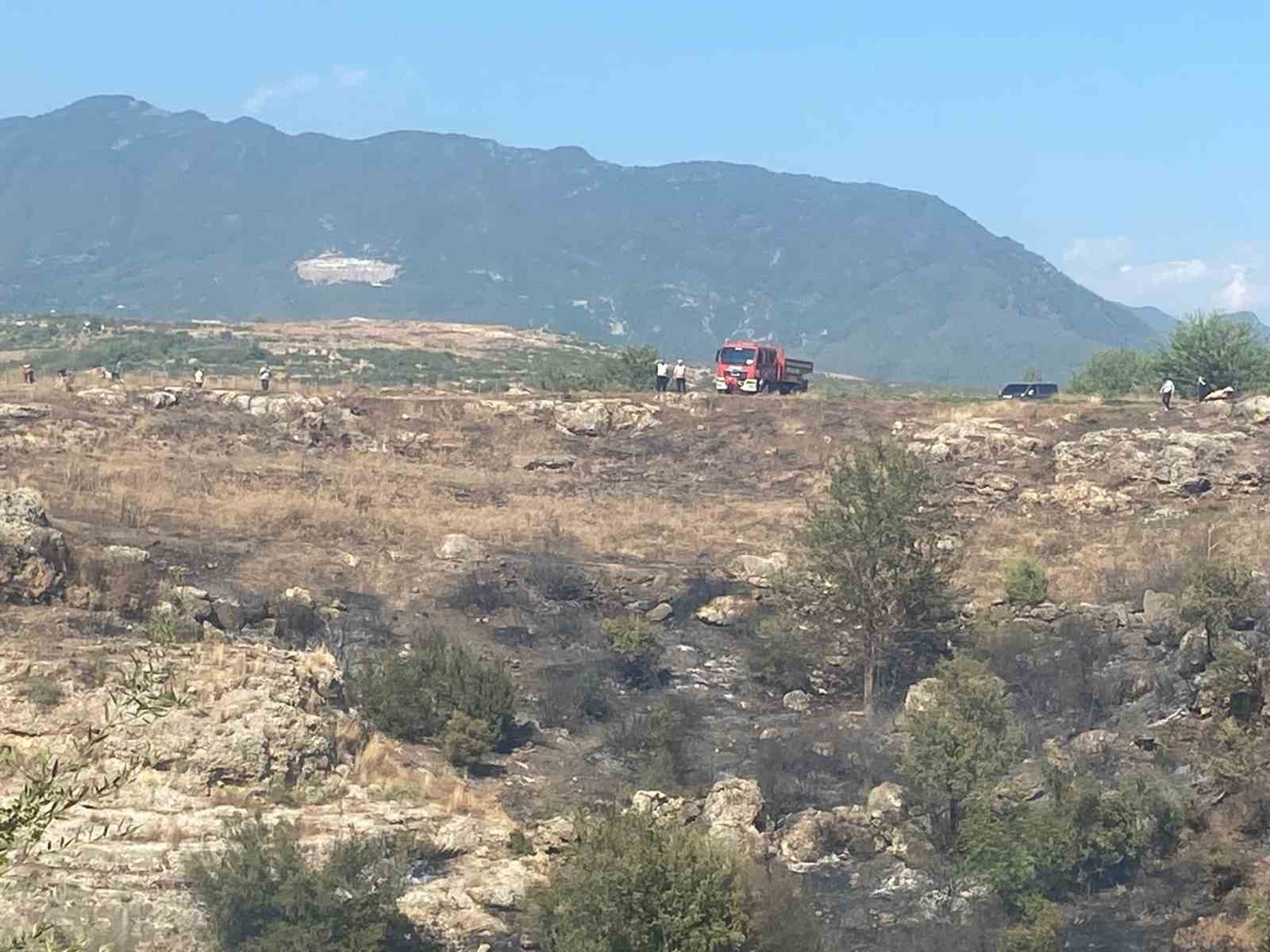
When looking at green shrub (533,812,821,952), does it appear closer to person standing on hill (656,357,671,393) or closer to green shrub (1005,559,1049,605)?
green shrub (1005,559,1049,605)

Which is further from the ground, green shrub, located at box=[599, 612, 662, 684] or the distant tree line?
the distant tree line

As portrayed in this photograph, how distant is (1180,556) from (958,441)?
1166 centimetres

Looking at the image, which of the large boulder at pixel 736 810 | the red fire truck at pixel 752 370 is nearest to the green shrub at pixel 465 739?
the large boulder at pixel 736 810

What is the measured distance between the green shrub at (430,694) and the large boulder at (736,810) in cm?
353

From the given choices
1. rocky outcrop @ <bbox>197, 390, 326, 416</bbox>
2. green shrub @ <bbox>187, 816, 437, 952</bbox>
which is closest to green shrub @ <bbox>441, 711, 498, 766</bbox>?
green shrub @ <bbox>187, 816, 437, 952</bbox>

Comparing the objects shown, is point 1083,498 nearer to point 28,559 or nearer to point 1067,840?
point 1067,840

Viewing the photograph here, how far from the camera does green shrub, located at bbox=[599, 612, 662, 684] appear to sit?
2470cm

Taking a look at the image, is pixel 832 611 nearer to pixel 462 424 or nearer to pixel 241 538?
pixel 241 538

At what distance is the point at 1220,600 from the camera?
21.9m

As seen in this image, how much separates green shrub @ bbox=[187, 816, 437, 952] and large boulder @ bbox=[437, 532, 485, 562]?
15.7 meters

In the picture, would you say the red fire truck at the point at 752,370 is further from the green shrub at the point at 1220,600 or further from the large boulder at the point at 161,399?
the green shrub at the point at 1220,600

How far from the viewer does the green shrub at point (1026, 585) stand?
28484mm

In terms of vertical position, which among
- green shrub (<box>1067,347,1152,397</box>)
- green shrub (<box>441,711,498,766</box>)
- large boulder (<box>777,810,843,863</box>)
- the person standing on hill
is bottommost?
large boulder (<box>777,810,843,863</box>)

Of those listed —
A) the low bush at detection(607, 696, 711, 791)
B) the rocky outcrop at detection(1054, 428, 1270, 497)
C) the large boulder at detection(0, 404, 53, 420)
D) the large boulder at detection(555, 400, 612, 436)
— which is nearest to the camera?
the low bush at detection(607, 696, 711, 791)
